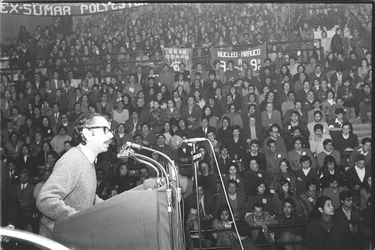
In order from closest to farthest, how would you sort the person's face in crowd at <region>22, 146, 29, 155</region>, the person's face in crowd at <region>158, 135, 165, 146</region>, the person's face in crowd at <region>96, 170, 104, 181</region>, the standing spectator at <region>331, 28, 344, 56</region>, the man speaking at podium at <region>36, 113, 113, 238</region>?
1. the man speaking at podium at <region>36, 113, 113, 238</region>
2. the person's face in crowd at <region>96, 170, 104, 181</region>
3. the person's face in crowd at <region>22, 146, 29, 155</region>
4. the person's face in crowd at <region>158, 135, 165, 146</region>
5. the standing spectator at <region>331, 28, 344, 56</region>

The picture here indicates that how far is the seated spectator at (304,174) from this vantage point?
14.8 feet

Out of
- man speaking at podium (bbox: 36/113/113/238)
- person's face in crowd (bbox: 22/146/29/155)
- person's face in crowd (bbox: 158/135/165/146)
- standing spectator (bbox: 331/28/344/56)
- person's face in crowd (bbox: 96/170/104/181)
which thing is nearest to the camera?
man speaking at podium (bbox: 36/113/113/238)

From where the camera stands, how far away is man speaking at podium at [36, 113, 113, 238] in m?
3.88

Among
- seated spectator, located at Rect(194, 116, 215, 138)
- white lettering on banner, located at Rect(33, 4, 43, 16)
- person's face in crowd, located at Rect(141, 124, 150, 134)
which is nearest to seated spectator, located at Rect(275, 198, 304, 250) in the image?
seated spectator, located at Rect(194, 116, 215, 138)

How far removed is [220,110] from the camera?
4496 mm

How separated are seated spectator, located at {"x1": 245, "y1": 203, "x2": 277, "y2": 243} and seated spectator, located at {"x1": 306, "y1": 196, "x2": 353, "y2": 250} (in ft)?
1.01

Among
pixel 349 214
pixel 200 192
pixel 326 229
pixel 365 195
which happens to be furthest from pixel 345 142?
pixel 200 192

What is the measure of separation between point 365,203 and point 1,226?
2782mm

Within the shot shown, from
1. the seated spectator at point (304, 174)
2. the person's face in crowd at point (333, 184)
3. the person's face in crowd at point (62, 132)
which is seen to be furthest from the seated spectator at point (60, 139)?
the person's face in crowd at point (333, 184)

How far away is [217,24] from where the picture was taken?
443cm

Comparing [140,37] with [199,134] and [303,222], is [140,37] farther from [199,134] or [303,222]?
[303,222]

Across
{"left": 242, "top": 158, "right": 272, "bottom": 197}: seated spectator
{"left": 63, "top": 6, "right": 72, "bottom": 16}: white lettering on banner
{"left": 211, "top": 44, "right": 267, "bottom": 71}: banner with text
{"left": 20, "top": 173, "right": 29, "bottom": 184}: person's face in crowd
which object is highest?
{"left": 63, "top": 6, "right": 72, "bottom": 16}: white lettering on banner

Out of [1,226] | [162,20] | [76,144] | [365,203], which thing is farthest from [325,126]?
[1,226]

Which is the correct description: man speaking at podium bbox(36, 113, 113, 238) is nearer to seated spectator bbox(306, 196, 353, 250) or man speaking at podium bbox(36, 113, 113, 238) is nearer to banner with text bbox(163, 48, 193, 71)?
banner with text bbox(163, 48, 193, 71)
